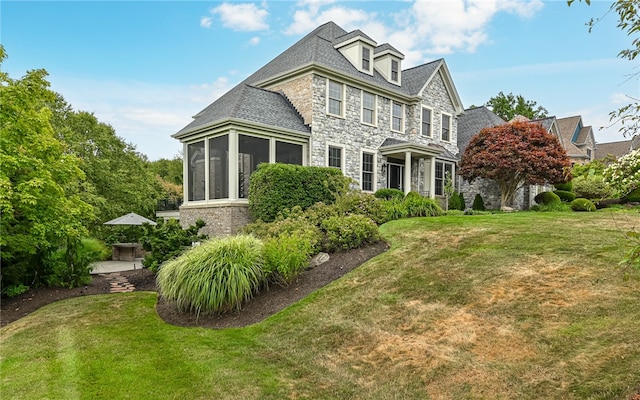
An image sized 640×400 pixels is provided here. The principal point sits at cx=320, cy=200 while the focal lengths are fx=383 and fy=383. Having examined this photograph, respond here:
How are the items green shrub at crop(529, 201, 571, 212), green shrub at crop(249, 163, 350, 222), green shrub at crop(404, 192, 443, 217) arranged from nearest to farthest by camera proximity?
green shrub at crop(249, 163, 350, 222) → green shrub at crop(404, 192, 443, 217) → green shrub at crop(529, 201, 571, 212)

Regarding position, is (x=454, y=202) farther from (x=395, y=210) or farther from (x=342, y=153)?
(x=395, y=210)

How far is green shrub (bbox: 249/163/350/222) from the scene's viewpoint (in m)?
12.0

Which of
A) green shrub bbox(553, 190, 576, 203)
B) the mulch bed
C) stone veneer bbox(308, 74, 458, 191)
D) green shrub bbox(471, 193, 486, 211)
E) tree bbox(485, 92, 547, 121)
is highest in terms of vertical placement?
tree bbox(485, 92, 547, 121)

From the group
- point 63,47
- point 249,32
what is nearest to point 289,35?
point 249,32

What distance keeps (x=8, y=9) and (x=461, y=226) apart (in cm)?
1061

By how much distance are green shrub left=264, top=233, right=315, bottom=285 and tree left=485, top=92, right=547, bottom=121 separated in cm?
3943

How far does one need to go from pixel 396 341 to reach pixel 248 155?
11131mm

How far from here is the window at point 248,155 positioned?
14.1 metres

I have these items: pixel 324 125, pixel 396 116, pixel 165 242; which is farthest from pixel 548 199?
pixel 165 242

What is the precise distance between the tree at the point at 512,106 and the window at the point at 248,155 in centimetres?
3424

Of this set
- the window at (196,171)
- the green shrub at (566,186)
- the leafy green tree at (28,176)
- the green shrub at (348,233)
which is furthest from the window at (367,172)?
the green shrub at (566,186)

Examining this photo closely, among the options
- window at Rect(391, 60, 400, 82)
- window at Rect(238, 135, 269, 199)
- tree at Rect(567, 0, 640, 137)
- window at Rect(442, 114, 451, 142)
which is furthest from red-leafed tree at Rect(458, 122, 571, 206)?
tree at Rect(567, 0, 640, 137)

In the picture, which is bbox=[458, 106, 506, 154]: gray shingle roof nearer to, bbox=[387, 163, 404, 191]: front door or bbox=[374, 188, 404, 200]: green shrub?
bbox=[387, 163, 404, 191]: front door

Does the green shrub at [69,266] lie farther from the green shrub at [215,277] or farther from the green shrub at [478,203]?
the green shrub at [478,203]
